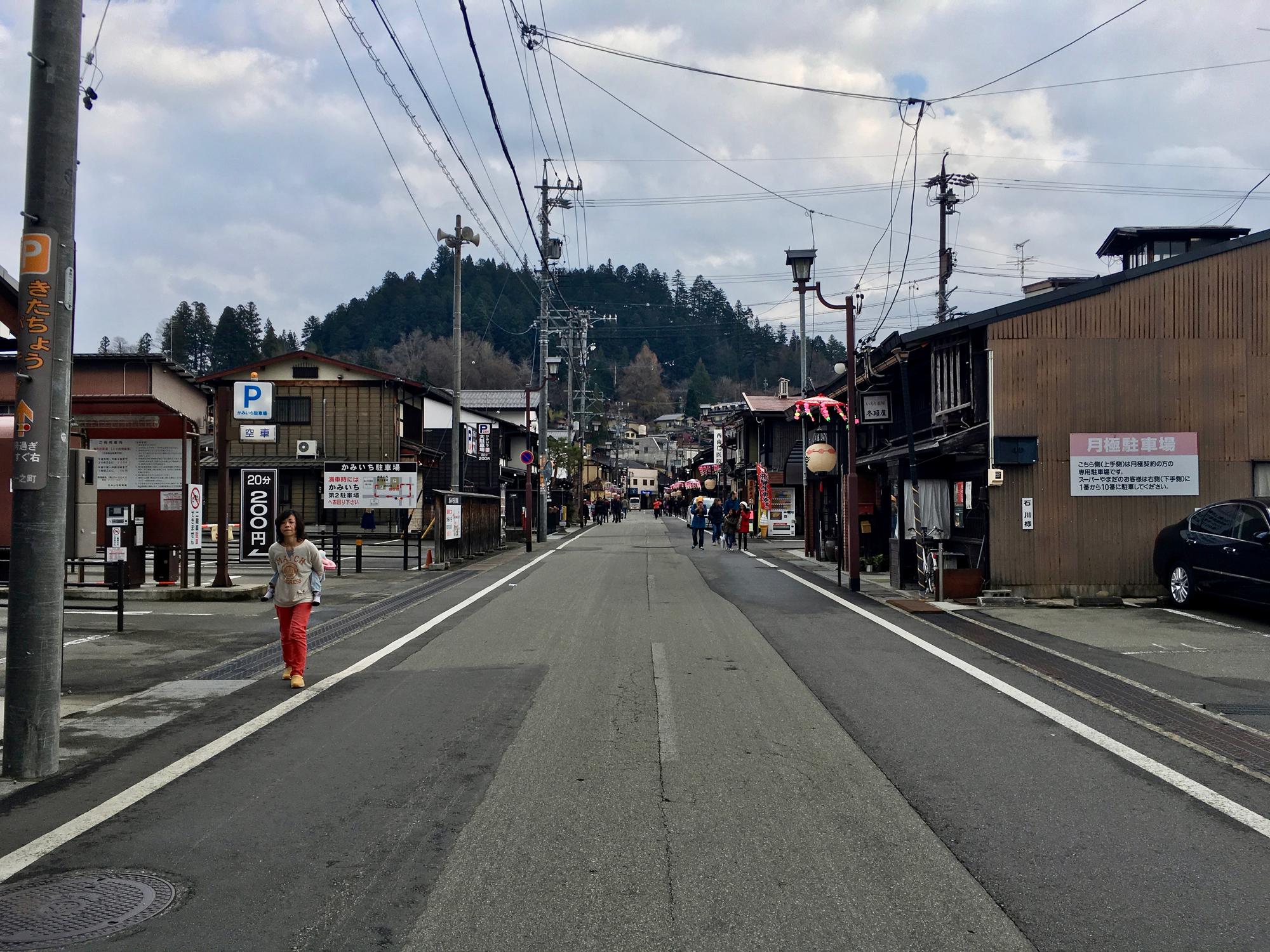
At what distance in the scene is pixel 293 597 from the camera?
369 inches

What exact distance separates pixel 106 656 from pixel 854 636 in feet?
29.5

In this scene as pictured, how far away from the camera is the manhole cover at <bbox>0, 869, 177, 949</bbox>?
4.07 m

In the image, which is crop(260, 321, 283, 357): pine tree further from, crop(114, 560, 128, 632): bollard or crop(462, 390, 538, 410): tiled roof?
crop(114, 560, 128, 632): bollard

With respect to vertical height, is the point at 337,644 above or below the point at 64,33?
below

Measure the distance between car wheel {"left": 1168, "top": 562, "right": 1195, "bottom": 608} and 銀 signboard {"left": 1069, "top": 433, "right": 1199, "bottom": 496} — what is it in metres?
1.83

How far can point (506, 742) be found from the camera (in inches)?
282

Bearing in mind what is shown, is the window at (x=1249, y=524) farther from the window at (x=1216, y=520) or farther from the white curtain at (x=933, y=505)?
the white curtain at (x=933, y=505)

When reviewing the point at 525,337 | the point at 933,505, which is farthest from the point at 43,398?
the point at 525,337

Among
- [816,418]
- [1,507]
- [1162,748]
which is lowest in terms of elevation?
[1162,748]

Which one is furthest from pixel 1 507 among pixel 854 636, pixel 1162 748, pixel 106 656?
pixel 1162 748

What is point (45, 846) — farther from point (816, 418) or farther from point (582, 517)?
point (582, 517)

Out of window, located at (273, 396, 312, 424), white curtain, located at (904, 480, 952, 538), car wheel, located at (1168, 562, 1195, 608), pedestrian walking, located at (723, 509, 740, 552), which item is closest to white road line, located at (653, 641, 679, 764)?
car wheel, located at (1168, 562, 1195, 608)

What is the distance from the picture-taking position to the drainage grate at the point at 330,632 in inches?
405

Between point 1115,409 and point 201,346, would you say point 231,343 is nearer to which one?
point 201,346
